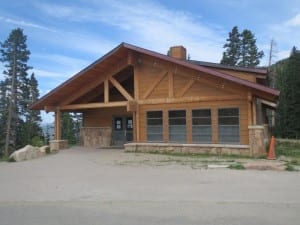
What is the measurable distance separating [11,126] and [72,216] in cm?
4219

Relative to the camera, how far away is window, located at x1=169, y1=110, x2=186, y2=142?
18.6 meters

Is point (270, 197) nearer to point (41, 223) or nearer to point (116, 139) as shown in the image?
point (41, 223)

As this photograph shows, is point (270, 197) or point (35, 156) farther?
point (35, 156)

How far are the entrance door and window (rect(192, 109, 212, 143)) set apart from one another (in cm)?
608

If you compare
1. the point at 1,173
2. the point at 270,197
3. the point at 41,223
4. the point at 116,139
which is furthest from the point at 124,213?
the point at 116,139

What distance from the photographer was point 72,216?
21.9ft

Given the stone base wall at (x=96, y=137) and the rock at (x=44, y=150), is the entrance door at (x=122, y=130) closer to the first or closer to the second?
the stone base wall at (x=96, y=137)

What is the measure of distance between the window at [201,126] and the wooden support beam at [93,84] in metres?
4.89

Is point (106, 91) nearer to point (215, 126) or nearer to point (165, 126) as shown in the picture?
point (165, 126)

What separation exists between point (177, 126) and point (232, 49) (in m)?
39.4

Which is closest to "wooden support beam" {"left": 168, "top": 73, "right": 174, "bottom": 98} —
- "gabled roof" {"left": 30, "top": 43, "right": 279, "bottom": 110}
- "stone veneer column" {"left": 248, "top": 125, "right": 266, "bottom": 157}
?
"gabled roof" {"left": 30, "top": 43, "right": 279, "bottom": 110}

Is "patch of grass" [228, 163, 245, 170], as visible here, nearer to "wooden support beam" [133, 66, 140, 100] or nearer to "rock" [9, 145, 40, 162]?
"wooden support beam" [133, 66, 140, 100]

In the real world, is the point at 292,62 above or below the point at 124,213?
above

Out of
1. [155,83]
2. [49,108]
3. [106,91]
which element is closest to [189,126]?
[155,83]
